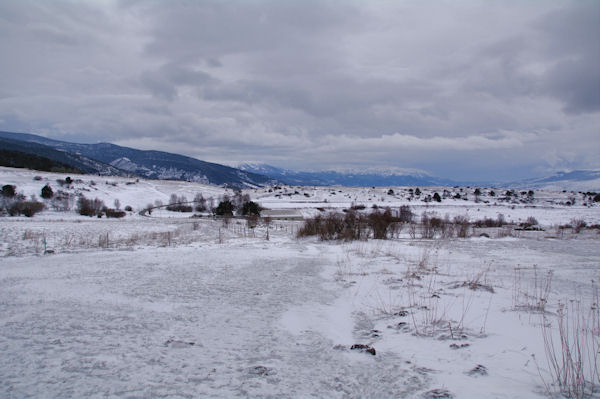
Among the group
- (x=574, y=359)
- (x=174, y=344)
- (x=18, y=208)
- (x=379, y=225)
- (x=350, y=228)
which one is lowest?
(x=18, y=208)

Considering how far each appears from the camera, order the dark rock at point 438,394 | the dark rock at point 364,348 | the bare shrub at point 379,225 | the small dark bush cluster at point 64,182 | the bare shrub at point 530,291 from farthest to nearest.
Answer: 1. the small dark bush cluster at point 64,182
2. the bare shrub at point 379,225
3. the bare shrub at point 530,291
4. the dark rock at point 364,348
5. the dark rock at point 438,394

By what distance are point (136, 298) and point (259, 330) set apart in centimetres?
376

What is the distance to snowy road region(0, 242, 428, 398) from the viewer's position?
3.86 metres

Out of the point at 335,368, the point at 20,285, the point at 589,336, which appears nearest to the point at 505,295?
the point at 589,336

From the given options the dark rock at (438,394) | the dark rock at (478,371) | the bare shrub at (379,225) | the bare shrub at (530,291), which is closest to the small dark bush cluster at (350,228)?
the bare shrub at (379,225)

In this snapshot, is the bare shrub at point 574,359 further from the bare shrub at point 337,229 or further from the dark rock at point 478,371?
the bare shrub at point 337,229

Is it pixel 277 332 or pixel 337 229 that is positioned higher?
pixel 277 332

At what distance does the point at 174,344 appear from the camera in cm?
512

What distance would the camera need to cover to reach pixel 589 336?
5.28m

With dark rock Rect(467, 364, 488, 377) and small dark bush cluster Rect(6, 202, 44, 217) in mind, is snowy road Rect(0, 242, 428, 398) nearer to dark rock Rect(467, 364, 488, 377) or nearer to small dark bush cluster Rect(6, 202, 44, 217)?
dark rock Rect(467, 364, 488, 377)

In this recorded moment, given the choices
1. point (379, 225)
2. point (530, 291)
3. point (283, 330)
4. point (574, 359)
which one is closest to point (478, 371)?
point (574, 359)

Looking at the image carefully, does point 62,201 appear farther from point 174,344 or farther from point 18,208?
point 174,344

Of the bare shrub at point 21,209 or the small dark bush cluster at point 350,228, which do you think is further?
the bare shrub at point 21,209

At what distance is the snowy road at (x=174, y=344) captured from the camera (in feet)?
12.7
